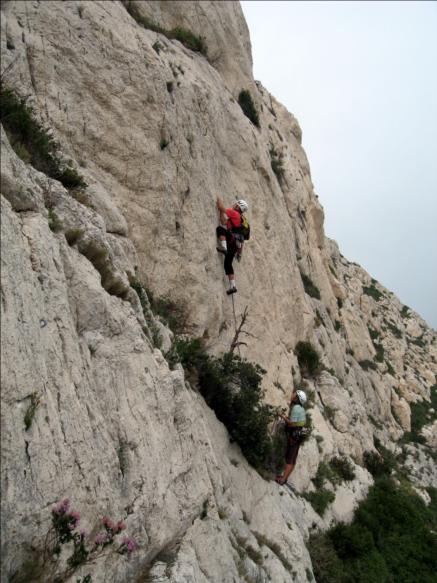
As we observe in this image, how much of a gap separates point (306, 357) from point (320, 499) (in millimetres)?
5620

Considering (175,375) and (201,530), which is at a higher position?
(175,375)

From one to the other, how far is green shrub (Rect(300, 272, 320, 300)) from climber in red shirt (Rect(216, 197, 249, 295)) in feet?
33.4

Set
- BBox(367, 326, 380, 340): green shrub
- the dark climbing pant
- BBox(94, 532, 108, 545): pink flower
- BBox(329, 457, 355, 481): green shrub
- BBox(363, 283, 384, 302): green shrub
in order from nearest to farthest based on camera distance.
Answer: BBox(94, 532, 108, 545): pink flower, the dark climbing pant, BBox(329, 457, 355, 481): green shrub, BBox(367, 326, 380, 340): green shrub, BBox(363, 283, 384, 302): green shrub

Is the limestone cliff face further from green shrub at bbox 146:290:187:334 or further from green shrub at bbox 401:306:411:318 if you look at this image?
green shrub at bbox 401:306:411:318

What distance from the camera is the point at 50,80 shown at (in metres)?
8.88

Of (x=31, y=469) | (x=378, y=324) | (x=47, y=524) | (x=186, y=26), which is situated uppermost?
(x=378, y=324)

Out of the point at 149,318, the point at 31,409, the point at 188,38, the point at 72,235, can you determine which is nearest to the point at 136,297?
the point at 149,318

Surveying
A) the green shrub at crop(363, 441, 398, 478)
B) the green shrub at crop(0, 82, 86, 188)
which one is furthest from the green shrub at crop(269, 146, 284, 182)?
the green shrub at crop(0, 82, 86, 188)

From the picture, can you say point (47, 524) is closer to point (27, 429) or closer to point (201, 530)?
point (27, 429)

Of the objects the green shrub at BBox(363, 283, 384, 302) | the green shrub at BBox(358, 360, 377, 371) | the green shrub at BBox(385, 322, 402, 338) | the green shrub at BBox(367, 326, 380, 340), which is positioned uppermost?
the green shrub at BBox(363, 283, 384, 302)

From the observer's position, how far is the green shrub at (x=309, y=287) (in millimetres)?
22050

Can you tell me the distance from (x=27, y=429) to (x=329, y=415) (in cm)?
1424

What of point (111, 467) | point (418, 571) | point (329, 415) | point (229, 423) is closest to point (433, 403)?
point (329, 415)

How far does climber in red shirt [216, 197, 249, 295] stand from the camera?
12.1 meters
